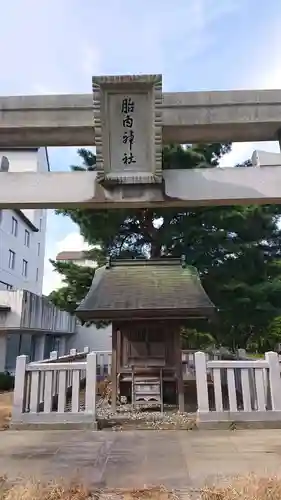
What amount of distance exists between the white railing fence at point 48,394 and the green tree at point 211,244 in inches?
230

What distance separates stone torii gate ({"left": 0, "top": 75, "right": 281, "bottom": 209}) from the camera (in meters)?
4.35

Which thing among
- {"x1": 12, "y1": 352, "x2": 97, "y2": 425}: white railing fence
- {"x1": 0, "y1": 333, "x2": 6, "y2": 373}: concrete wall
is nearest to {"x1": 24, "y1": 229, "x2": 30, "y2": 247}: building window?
{"x1": 0, "y1": 333, "x2": 6, "y2": 373}: concrete wall

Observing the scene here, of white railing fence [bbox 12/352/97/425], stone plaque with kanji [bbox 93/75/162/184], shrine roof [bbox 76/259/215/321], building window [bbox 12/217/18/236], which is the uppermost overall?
building window [bbox 12/217/18/236]

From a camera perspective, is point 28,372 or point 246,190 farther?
point 28,372

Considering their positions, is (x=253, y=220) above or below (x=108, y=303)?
above

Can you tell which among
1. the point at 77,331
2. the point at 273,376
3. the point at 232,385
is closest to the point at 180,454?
the point at 232,385

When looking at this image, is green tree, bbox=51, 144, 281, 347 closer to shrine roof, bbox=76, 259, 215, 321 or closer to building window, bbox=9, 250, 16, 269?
shrine roof, bbox=76, 259, 215, 321

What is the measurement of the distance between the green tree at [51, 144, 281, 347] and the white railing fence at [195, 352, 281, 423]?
4.62 m

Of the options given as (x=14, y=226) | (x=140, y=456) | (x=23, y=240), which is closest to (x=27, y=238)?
(x=23, y=240)

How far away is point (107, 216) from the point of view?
12430 mm

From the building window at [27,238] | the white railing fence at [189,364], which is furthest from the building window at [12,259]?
the white railing fence at [189,364]

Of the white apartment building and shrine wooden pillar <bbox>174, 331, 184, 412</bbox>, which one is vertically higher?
the white apartment building

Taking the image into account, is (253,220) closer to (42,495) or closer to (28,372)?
(28,372)

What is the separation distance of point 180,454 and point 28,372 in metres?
3.37
